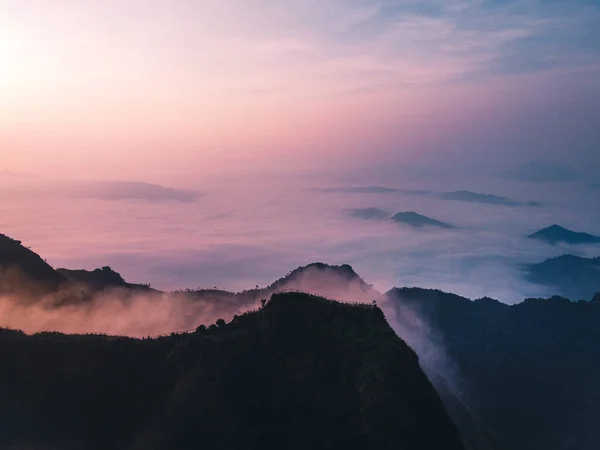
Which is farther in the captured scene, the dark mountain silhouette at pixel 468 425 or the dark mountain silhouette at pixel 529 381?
the dark mountain silhouette at pixel 529 381

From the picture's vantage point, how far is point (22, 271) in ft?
436

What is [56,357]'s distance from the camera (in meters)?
82.1

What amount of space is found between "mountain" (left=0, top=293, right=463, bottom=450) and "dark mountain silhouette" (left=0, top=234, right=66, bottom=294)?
159 ft

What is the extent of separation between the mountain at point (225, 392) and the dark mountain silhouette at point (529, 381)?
204 feet

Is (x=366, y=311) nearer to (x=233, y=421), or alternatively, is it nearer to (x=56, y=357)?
(x=233, y=421)

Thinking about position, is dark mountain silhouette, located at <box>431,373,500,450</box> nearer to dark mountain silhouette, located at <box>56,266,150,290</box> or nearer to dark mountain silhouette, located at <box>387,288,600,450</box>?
dark mountain silhouette, located at <box>387,288,600,450</box>

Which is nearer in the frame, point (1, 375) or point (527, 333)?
point (1, 375)

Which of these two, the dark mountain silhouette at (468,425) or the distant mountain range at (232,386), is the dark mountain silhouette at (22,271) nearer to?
the distant mountain range at (232,386)

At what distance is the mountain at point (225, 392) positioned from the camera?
253ft

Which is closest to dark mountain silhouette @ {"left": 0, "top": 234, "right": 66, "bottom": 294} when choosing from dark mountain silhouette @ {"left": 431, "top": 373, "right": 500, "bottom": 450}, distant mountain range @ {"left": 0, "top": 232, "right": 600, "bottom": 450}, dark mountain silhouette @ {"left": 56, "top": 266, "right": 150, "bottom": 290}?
dark mountain silhouette @ {"left": 56, "top": 266, "right": 150, "bottom": 290}

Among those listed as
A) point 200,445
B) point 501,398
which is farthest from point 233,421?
point 501,398

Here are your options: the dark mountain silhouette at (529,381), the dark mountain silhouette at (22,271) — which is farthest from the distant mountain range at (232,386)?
the dark mountain silhouette at (529,381)

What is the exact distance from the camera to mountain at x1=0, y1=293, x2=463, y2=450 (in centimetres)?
7700

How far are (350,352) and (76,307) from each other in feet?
244
